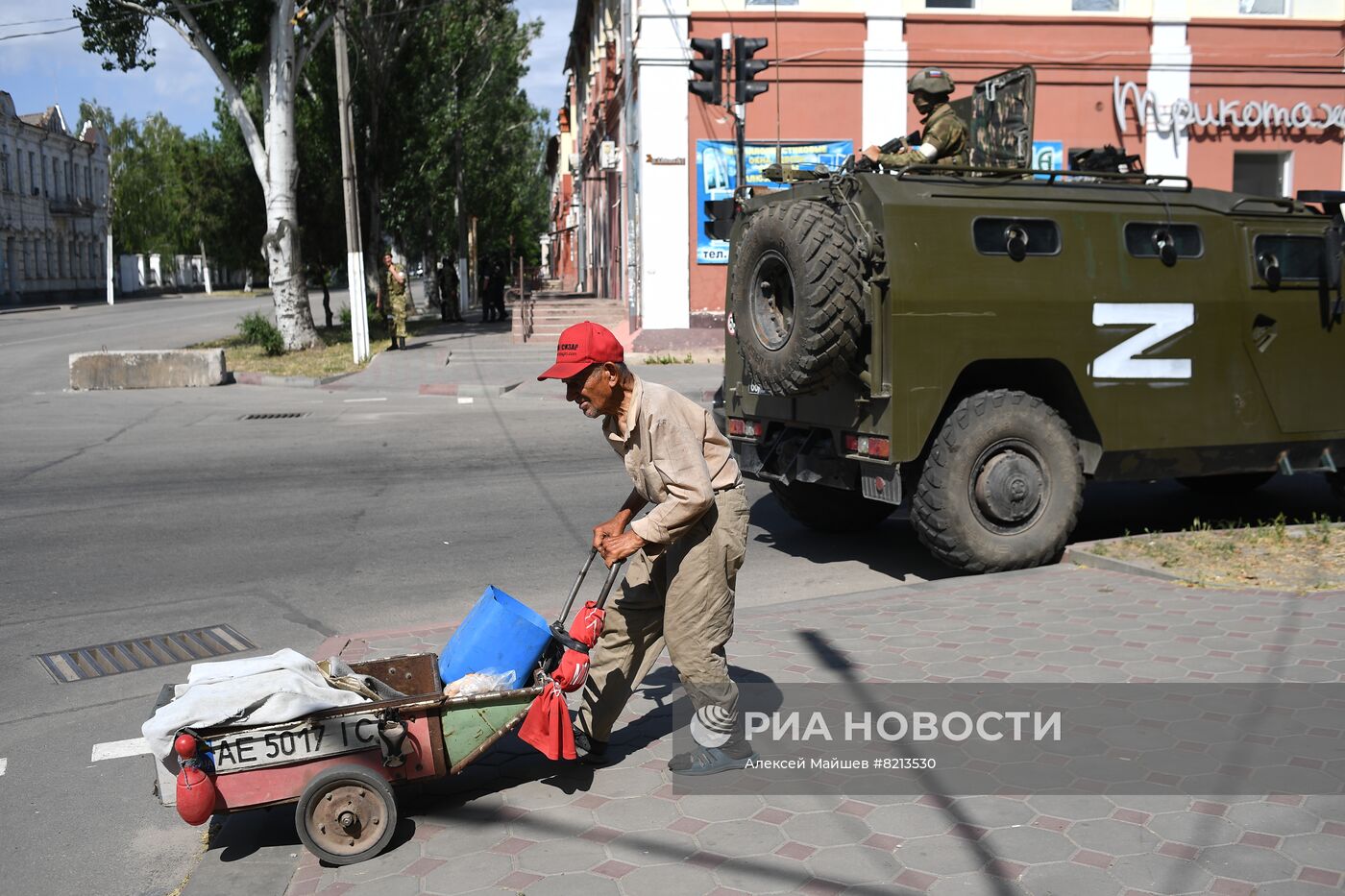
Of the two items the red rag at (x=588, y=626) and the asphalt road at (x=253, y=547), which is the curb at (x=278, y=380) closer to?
the asphalt road at (x=253, y=547)

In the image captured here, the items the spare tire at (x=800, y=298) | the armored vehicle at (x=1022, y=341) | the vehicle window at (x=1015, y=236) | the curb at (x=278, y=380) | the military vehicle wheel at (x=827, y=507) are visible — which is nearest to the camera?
the spare tire at (x=800, y=298)

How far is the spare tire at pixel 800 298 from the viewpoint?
22.2 feet

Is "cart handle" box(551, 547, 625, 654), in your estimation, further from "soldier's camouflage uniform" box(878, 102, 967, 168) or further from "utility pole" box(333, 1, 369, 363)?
"utility pole" box(333, 1, 369, 363)

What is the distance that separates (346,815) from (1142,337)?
5.67 metres

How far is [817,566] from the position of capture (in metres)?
8.06

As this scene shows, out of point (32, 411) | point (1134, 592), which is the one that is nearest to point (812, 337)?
point (1134, 592)

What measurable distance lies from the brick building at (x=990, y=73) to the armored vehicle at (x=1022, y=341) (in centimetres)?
1483

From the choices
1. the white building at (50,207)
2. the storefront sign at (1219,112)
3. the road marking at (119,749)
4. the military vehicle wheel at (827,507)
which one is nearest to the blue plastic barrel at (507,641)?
the road marking at (119,749)

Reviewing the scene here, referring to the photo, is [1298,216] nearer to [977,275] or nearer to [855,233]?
[977,275]

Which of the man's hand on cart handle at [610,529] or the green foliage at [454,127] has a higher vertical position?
the green foliage at [454,127]

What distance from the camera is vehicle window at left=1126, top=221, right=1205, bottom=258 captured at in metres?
7.45

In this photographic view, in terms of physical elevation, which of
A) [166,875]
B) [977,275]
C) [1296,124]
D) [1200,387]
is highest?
[1296,124]

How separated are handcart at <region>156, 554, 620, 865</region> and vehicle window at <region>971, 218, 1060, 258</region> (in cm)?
427

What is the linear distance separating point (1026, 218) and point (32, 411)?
14577 mm
